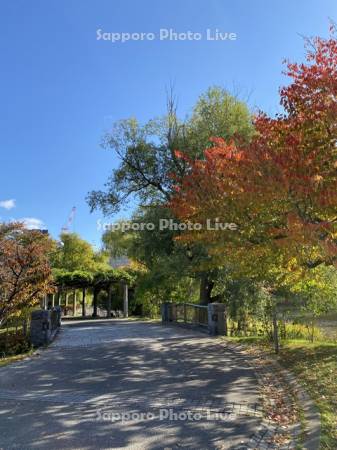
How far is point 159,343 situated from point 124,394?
5335 millimetres

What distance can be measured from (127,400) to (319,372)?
3579 mm

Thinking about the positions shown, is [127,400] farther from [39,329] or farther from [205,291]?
[205,291]

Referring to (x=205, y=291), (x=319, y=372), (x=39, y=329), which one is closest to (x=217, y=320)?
(x=205, y=291)

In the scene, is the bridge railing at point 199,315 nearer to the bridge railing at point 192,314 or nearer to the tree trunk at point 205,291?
Result: the bridge railing at point 192,314

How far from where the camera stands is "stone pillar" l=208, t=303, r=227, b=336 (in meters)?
13.1

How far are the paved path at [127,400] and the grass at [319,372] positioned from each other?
0.85 meters

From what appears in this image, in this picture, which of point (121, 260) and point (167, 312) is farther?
point (121, 260)

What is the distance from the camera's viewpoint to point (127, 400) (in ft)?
19.2

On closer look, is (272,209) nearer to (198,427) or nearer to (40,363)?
(198,427)

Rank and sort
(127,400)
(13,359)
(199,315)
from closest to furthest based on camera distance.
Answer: (127,400)
(13,359)
(199,315)

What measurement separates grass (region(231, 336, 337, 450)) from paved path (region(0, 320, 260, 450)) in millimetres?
847

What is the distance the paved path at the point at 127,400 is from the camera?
4396 mm

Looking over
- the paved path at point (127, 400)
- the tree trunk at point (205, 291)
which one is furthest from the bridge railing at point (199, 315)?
the paved path at point (127, 400)

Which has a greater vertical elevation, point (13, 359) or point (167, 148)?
point (167, 148)
